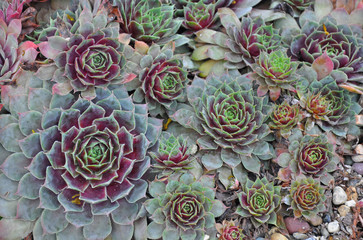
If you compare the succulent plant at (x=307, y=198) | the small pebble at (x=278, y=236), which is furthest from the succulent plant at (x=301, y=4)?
the small pebble at (x=278, y=236)

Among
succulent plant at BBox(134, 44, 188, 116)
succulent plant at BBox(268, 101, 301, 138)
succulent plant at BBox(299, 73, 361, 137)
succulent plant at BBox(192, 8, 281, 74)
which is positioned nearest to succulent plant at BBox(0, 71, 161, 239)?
succulent plant at BBox(134, 44, 188, 116)

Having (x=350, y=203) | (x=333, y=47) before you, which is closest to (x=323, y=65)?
(x=333, y=47)

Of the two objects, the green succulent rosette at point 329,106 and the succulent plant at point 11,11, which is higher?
the succulent plant at point 11,11

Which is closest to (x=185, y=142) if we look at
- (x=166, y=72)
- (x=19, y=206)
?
(x=166, y=72)

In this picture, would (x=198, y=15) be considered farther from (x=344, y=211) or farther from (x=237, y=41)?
(x=344, y=211)

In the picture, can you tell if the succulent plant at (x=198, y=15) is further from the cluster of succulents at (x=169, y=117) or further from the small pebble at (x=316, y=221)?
the small pebble at (x=316, y=221)

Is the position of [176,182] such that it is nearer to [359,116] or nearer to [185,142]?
[185,142]

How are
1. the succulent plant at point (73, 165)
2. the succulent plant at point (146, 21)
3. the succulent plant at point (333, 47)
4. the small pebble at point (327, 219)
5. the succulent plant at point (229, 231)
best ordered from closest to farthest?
1. the succulent plant at point (73, 165)
2. the succulent plant at point (229, 231)
3. the small pebble at point (327, 219)
4. the succulent plant at point (146, 21)
5. the succulent plant at point (333, 47)
